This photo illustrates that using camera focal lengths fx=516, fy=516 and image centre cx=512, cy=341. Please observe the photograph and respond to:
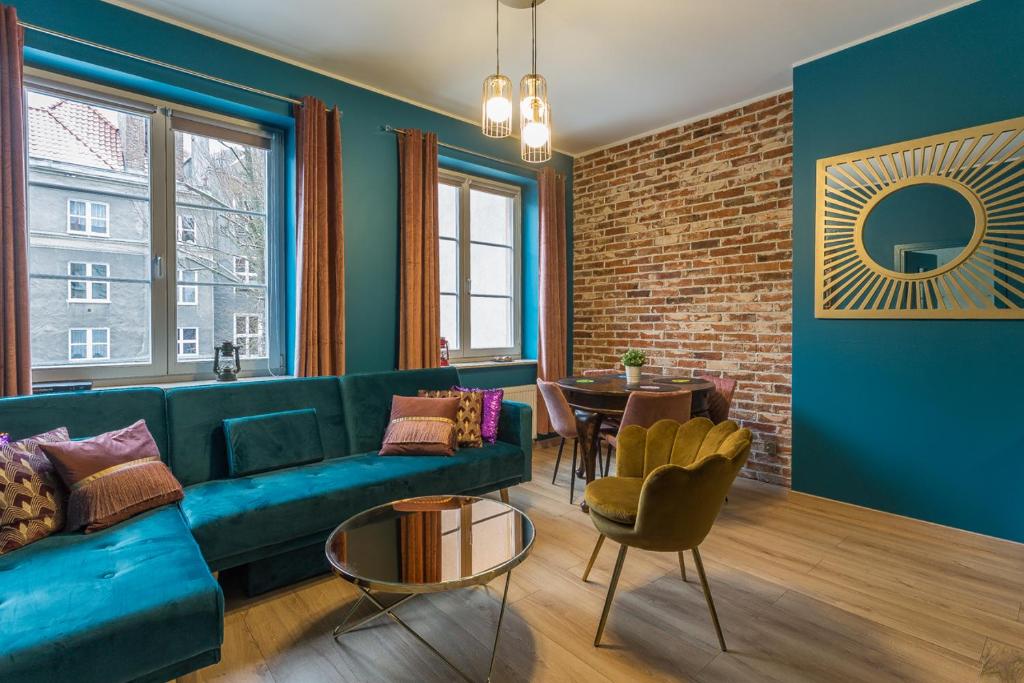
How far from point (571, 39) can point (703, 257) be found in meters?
2.00

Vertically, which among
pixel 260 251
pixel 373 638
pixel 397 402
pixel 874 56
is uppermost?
pixel 874 56

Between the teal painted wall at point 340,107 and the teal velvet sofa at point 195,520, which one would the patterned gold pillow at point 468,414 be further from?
the teal painted wall at point 340,107

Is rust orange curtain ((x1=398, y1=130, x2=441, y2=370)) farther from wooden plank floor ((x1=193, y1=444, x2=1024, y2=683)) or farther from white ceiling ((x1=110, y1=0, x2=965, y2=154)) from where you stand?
wooden plank floor ((x1=193, y1=444, x2=1024, y2=683))

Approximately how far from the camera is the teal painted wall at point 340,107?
2.61 metres

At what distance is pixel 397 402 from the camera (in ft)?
10.3

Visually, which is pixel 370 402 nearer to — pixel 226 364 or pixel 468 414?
pixel 468 414

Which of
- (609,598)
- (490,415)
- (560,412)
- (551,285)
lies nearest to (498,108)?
(490,415)

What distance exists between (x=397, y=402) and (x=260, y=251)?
141cm

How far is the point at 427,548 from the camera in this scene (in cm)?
182

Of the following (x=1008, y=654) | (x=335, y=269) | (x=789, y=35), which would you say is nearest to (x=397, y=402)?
(x=335, y=269)

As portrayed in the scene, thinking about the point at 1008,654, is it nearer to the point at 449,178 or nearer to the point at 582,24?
the point at 582,24

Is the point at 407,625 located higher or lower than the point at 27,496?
lower

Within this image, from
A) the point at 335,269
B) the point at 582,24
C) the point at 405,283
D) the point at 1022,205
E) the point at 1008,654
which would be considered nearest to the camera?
the point at 1008,654

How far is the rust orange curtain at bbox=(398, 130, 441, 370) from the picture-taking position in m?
3.79
